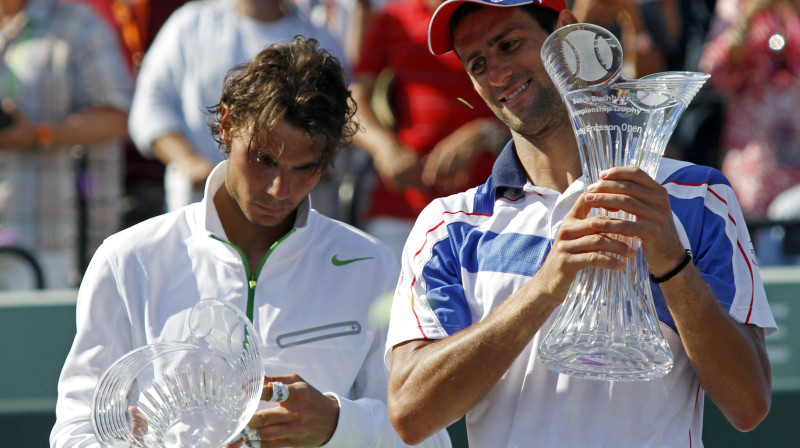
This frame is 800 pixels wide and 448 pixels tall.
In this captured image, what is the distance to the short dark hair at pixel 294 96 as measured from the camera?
8.82 ft

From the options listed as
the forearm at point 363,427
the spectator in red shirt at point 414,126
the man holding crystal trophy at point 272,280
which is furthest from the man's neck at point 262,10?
the forearm at point 363,427

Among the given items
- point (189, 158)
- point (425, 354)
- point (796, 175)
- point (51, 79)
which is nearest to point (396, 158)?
point (189, 158)

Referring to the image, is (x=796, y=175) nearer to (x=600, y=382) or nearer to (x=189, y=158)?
(x=189, y=158)

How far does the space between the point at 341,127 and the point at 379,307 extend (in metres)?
0.48

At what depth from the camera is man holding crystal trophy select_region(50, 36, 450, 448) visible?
2424 millimetres

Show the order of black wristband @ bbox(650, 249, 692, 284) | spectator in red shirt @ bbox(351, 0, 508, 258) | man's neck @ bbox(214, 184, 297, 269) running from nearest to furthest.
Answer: black wristband @ bbox(650, 249, 692, 284) → man's neck @ bbox(214, 184, 297, 269) → spectator in red shirt @ bbox(351, 0, 508, 258)

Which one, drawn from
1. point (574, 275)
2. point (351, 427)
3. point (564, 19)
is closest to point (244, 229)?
point (351, 427)

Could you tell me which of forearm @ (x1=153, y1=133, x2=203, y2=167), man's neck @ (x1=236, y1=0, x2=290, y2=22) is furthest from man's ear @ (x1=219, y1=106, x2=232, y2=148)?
man's neck @ (x1=236, y1=0, x2=290, y2=22)

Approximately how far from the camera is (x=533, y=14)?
2424 mm

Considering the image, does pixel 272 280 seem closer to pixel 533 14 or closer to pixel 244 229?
pixel 244 229

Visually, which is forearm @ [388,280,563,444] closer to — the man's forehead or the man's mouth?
the man's mouth

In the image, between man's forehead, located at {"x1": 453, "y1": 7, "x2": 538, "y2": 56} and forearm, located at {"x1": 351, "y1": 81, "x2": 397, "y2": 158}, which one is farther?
forearm, located at {"x1": 351, "y1": 81, "x2": 397, "y2": 158}

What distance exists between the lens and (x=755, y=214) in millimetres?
5043

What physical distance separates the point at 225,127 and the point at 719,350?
4.88ft
